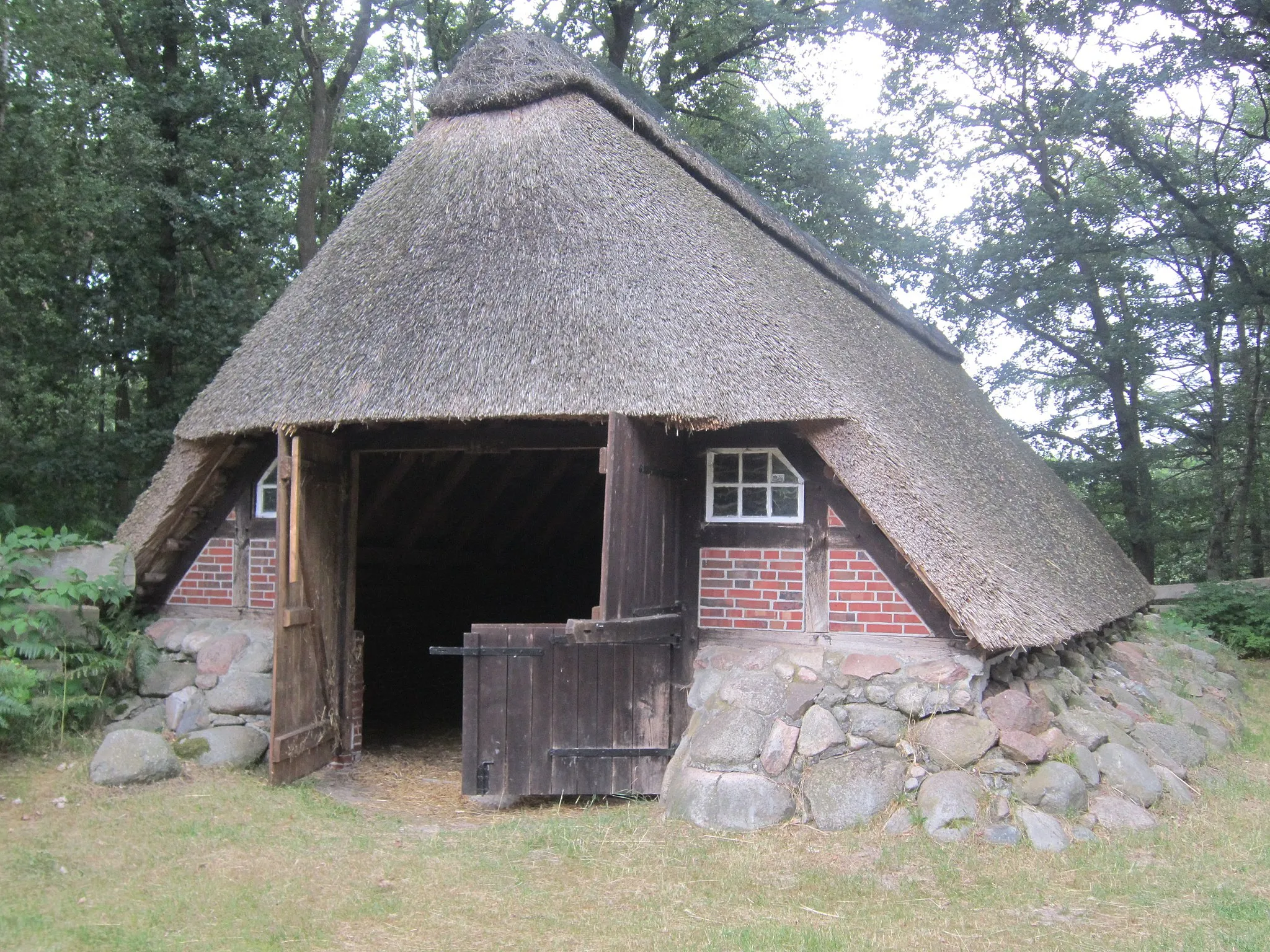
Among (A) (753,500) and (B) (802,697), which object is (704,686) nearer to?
(B) (802,697)

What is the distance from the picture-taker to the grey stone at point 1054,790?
19.4 feet

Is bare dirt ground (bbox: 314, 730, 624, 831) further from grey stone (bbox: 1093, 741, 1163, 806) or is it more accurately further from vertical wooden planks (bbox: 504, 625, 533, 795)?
grey stone (bbox: 1093, 741, 1163, 806)

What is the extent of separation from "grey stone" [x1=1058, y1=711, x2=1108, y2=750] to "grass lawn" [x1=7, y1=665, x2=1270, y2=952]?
555mm

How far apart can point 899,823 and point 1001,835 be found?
0.53 metres

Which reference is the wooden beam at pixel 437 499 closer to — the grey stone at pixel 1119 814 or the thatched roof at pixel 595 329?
the thatched roof at pixel 595 329

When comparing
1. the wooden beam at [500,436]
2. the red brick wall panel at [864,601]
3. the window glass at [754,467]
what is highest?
the wooden beam at [500,436]

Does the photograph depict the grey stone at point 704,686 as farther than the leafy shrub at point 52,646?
No

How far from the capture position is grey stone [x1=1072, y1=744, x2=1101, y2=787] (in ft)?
20.3

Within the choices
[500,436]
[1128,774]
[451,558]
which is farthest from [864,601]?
[451,558]

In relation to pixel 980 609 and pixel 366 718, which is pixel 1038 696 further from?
pixel 366 718

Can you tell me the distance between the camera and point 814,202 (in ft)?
60.2

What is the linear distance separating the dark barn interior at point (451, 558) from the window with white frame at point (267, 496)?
3.06 ft

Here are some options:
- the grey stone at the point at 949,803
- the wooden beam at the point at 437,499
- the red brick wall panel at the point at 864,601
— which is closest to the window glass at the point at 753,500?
the red brick wall panel at the point at 864,601

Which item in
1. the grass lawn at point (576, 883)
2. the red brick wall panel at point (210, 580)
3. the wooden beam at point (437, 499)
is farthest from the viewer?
the wooden beam at point (437, 499)
